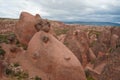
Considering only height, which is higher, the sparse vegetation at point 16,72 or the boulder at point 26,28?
the boulder at point 26,28

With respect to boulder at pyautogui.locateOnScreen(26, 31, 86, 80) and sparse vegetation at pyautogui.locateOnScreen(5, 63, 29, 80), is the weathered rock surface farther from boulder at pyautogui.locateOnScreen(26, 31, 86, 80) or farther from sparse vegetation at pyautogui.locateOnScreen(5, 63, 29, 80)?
sparse vegetation at pyautogui.locateOnScreen(5, 63, 29, 80)

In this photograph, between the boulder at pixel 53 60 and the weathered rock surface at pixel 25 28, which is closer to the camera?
the boulder at pixel 53 60

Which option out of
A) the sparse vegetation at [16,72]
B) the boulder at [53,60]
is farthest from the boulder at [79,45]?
the sparse vegetation at [16,72]

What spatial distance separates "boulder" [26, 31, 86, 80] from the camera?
3525 centimetres

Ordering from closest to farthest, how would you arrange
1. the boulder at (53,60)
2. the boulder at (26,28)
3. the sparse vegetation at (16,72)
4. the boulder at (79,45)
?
the sparse vegetation at (16,72), the boulder at (53,60), the boulder at (26,28), the boulder at (79,45)

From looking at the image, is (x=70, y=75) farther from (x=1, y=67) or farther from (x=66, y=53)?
(x=1, y=67)

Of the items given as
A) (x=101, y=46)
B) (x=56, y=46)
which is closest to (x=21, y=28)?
(x=56, y=46)

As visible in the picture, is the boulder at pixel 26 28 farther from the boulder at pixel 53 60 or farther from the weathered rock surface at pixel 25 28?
the boulder at pixel 53 60

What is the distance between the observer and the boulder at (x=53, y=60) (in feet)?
116

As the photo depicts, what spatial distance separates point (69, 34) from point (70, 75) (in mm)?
18466

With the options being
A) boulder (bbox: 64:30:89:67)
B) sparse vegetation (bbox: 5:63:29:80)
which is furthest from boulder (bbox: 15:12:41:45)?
boulder (bbox: 64:30:89:67)

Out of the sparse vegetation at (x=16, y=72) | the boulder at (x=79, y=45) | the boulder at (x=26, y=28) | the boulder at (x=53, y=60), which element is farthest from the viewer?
the boulder at (x=79, y=45)

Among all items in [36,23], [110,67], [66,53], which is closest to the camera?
[110,67]

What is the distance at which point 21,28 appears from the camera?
143 ft
